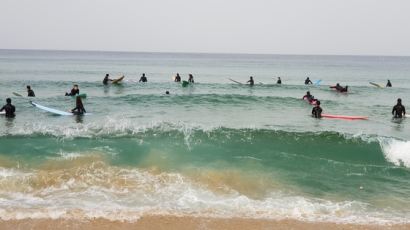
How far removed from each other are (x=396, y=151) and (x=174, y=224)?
33.5 feet

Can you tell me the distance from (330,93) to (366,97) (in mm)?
3420

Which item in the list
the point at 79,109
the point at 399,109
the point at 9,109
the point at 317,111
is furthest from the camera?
the point at 399,109

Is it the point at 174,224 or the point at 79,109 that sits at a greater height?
the point at 79,109

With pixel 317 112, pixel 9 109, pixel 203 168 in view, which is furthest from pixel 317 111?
pixel 9 109

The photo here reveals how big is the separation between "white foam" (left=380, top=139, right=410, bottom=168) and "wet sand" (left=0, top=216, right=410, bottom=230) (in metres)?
6.53

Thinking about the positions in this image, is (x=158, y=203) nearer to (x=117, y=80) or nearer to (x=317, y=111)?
(x=317, y=111)

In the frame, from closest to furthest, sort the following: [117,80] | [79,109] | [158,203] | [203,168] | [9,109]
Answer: [158,203]
[203,168]
[9,109]
[79,109]
[117,80]

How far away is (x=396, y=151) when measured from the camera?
49.0 feet

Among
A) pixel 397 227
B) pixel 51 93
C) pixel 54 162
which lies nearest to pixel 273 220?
pixel 397 227

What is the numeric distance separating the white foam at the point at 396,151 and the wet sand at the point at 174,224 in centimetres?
653

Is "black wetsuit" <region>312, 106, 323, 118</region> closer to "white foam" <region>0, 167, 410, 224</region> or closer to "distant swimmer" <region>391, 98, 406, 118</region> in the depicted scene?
"distant swimmer" <region>391, 98, 406, 118</region>

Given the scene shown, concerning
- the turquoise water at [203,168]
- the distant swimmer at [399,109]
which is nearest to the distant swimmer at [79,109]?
the turquoise water at [203,168]

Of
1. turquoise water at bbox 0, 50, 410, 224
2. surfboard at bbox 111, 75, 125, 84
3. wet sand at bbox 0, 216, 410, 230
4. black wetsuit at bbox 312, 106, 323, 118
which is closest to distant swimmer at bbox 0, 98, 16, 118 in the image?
turquoise water at bbox 0, 50, 410, 224

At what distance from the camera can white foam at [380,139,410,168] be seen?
14.0m
